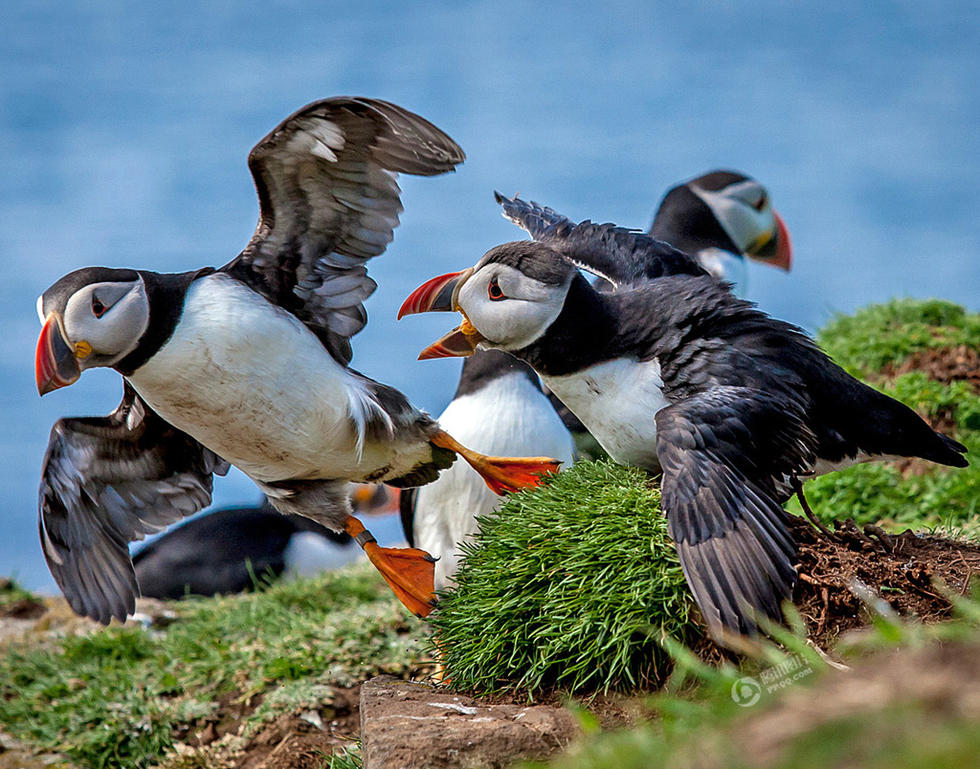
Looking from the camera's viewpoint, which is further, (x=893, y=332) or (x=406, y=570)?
(x=893, y=332)

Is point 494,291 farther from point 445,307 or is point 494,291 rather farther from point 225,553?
point 225,553

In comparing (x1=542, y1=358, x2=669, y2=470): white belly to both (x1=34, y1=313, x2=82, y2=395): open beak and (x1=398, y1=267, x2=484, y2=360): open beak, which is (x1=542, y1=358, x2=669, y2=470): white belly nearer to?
(x1=398, y1=267, x2=484, y2=360): open beak

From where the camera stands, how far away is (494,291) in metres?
4.23

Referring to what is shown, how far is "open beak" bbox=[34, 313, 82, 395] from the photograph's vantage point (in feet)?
14.6

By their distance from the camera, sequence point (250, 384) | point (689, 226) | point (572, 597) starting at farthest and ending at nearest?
1. point (689, 226)
2. point (250, 384)
3. point (572, 597)

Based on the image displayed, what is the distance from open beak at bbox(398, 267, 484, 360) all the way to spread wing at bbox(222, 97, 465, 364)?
0.52m

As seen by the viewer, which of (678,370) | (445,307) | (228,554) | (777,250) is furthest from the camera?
(777,250)

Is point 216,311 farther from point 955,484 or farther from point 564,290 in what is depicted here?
point 955,484

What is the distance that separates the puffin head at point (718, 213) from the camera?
9.48 meters

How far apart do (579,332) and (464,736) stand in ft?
5.20

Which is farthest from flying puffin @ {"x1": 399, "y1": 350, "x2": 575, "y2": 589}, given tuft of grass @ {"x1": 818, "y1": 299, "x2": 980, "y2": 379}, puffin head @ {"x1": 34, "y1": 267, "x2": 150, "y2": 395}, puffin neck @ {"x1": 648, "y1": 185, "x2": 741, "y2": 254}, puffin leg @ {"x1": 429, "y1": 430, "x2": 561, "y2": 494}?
puffin neck @ {"x1": 648, "y1": 185, "x2": 741, "y2": 254}

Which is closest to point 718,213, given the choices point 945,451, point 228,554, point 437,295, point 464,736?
point 228,554

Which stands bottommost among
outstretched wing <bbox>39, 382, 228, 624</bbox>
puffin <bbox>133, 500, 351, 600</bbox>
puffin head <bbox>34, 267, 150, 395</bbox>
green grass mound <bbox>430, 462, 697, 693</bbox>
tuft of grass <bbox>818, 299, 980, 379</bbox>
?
puffin <bbox>133, 500, 351, 600</bbox>

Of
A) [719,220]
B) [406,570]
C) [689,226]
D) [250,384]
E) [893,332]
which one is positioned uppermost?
[719,220]
